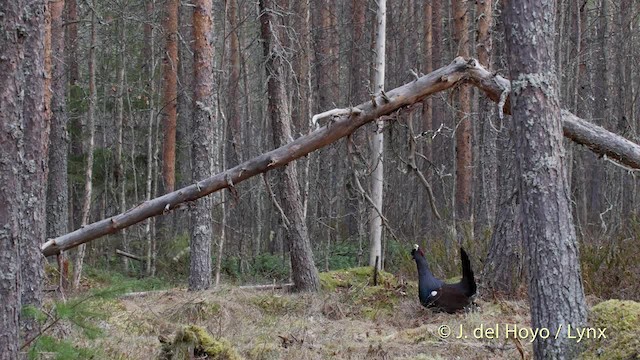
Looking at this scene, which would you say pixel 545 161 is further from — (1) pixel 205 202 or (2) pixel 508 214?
(1) pixel 205 202

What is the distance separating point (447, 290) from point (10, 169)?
19.1ft

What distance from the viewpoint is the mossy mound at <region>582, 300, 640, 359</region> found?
183 inches

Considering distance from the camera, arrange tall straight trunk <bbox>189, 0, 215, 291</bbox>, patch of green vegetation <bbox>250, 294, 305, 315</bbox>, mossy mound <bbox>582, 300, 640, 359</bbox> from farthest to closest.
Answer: tall straight trunk <bbox>189, 0, 215, 291</bbox>
patch of green vegetation <bbox>250, 294, 305, 315</bbox>
mossy mound <bbox>582, 300, 640, 359</bbox>

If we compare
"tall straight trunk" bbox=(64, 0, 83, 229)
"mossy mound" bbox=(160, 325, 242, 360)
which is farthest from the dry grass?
"tall straight trunk" bbox=(64, 0, 83, 229)

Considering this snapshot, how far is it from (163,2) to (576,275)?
1629 cm

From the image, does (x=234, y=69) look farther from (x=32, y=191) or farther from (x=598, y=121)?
(x=32, y=191)

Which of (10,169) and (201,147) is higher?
(201,147)

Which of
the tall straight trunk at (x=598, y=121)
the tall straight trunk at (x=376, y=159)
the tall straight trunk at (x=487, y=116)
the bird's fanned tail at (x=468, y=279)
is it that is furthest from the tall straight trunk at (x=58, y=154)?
the tall straight trunk at (x=598, y=121)

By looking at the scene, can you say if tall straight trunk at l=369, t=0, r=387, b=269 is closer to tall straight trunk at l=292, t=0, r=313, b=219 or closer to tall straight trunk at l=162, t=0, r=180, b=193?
tall straight trunk at l=292, t=0, r=313, b=219

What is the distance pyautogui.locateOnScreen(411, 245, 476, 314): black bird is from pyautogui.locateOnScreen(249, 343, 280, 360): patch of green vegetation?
8.53 ft

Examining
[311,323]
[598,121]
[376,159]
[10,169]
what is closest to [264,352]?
[311,323]

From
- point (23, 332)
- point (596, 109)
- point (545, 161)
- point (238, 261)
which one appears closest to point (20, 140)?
point (23, 332)

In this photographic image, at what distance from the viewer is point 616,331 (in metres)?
4.91

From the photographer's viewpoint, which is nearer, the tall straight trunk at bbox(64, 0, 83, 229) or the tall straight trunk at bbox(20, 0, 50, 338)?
the tall straight trunk at bbox(20, 0, 50, 338)
